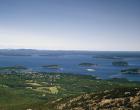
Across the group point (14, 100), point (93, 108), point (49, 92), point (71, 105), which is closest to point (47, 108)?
point (71, 105)

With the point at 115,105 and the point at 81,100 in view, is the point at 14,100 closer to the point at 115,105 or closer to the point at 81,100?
the point at 81,100

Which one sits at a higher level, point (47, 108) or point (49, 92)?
point (47, 108)

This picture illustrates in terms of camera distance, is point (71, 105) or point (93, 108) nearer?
point (93, 108)

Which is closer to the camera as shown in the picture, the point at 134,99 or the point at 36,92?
the point at 134,99

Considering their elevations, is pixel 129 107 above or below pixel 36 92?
above

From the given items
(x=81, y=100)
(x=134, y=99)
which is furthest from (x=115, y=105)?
(x=81, y=100)

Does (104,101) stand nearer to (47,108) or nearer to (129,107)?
(129,107)

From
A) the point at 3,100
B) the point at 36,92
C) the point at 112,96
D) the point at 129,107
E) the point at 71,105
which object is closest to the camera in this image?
the point at 129,107

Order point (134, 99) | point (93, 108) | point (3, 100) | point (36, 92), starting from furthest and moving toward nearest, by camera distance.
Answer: point (36, 92) < point (3, 100) < point (93, 108) < point (134, 99)

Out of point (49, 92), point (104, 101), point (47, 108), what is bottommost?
point (49, 92)
